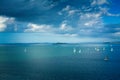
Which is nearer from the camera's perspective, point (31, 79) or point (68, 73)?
point (31, 79)

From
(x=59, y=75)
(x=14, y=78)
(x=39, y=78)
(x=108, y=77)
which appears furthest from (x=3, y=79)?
(x=108, y=77)

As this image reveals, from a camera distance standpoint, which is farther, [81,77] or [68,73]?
[68,73]

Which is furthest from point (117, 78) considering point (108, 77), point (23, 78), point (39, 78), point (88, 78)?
point (23, 78)

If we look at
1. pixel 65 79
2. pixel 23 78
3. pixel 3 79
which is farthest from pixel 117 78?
pixel 3 79

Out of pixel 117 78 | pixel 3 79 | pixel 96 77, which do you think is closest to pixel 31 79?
pixel 3 79

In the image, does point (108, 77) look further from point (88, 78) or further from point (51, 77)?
point (51, 77)

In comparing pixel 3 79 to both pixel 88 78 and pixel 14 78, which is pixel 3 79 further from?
pixel 88 78

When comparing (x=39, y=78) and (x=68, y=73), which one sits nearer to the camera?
(x=39, y=78)

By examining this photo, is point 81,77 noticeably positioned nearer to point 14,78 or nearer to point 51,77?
point 51,77
